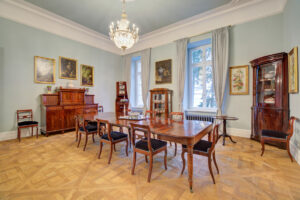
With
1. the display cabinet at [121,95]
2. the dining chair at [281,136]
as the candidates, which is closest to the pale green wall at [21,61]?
the display cabinet at [121,95]

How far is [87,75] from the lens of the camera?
5.70 metres

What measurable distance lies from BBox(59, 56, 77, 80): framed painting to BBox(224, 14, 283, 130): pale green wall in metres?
5.58

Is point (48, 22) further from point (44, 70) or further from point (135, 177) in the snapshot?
point (135, 177)

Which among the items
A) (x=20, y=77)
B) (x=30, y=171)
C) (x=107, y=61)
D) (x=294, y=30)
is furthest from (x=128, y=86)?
(x=294, y=30)

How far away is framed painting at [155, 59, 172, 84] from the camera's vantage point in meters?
5.46

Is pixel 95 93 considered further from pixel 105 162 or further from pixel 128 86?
pixel 105 162

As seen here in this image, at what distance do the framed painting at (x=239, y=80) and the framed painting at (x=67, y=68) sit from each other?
→ 18.4 ft

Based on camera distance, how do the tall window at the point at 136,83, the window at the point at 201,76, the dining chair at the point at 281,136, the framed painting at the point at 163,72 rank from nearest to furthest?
the dining chair at the point at 281,136 < the window at the point at 201,76 < the framed painting at the point at 163,72 < the tall window at the point at 136,83

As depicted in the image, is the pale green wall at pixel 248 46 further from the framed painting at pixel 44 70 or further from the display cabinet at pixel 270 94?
the framed painting at pixel 44 70

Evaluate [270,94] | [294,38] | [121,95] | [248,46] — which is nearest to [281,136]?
[270,94]

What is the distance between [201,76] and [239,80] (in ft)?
4.27

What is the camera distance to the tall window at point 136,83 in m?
6.94

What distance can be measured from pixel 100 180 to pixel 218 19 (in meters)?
5.38

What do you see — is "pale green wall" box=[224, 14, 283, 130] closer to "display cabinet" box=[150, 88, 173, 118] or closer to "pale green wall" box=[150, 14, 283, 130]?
"pale green wall" box=[150, 14, 283, 130]
